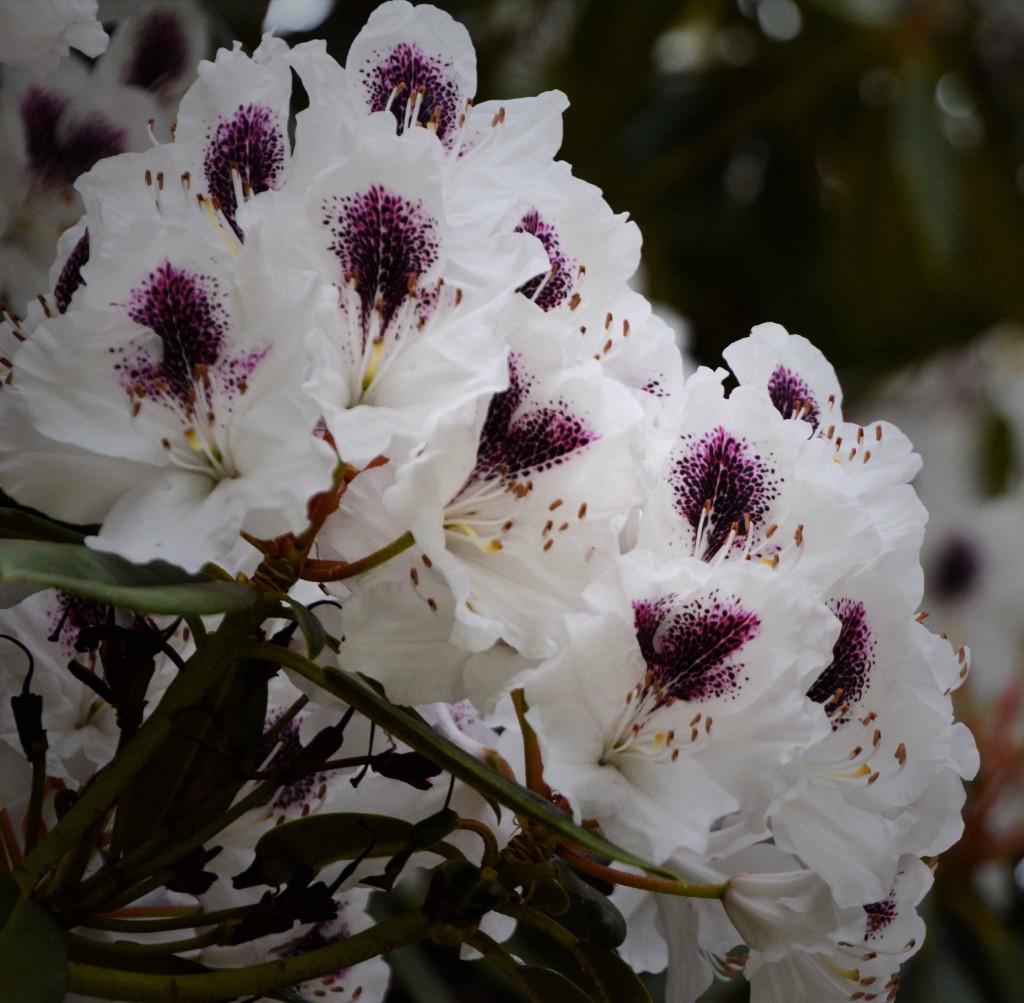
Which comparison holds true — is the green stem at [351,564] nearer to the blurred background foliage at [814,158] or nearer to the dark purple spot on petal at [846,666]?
the dark purple spot on petal at [846,666]

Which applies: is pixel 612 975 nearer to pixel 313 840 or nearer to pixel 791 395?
pixel 313 840

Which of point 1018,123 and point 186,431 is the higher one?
point 186,431

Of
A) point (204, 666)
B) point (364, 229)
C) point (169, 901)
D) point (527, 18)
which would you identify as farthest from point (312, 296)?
point (527, 18)

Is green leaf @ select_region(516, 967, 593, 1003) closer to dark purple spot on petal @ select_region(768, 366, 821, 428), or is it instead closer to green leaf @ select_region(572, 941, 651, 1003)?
green leaf @ select_region(572, 941, 651, 1003)

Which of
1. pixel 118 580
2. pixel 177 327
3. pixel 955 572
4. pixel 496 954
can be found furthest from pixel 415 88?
pixel 955 572

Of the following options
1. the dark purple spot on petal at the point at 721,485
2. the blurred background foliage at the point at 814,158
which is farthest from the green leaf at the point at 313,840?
the blurred background foliage at the point at 814,158

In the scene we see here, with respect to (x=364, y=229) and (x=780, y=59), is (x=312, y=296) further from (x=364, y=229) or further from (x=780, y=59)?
(x=780, y=59)

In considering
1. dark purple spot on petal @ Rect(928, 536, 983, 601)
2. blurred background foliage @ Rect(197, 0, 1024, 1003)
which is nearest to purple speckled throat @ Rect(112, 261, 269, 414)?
blurred background foliage @ Rect(197, 0, 1024, 1003)
